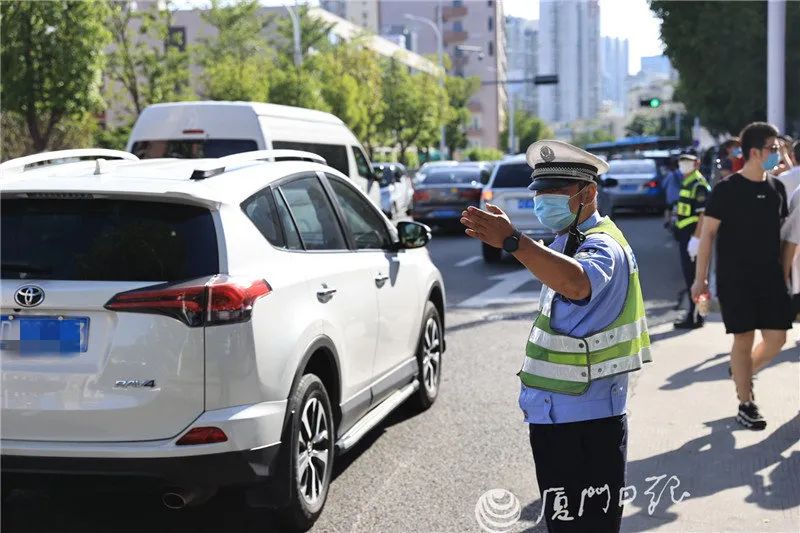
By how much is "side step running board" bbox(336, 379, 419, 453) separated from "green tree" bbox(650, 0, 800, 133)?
902 inches

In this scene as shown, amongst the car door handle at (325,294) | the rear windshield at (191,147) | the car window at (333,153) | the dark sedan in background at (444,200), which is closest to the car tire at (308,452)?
the car door handle at (325,294)

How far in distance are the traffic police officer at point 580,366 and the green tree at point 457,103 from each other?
6069cm

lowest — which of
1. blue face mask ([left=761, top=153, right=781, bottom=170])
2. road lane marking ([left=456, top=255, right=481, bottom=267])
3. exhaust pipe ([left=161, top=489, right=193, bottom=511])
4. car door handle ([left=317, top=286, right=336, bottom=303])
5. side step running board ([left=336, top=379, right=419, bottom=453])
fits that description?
road lane marking ([left=456, top=255, right=481, bottom=267])

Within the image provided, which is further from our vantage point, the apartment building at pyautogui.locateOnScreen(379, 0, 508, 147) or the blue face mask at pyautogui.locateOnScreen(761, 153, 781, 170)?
the apartment building at pyautogui.locateOnScreen(379, 0, 508, 147)

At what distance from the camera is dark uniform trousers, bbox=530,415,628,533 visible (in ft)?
11.4

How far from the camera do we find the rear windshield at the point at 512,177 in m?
17.2

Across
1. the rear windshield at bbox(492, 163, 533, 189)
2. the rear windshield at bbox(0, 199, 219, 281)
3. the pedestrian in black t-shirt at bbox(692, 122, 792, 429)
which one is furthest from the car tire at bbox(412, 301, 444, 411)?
the rear windshield at bbox(492, 163, 533, 189)

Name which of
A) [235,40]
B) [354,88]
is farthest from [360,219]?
[235,40]

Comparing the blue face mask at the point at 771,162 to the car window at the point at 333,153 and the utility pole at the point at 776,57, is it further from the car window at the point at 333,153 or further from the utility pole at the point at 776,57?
the utility pole at the point at 776,57

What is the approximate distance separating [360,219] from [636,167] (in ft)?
73.7

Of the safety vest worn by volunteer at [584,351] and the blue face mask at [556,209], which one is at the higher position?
the blue face mask at [556,209]

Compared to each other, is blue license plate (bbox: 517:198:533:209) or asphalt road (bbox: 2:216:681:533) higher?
blue license plate (bbox: 517:198:533:209)

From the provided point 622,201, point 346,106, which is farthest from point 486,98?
point 622,201

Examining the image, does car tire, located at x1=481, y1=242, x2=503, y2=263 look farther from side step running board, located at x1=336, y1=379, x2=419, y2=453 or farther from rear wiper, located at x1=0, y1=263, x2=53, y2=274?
rear wiper, located at x1=0, y1=263, x2=53, y2=274
